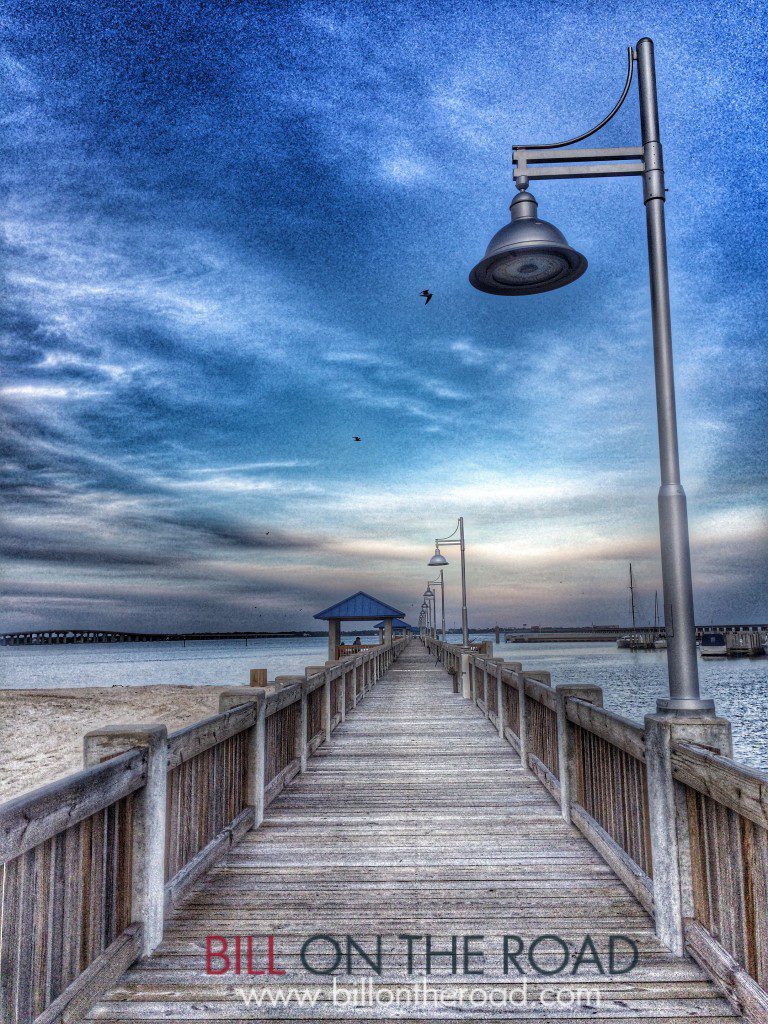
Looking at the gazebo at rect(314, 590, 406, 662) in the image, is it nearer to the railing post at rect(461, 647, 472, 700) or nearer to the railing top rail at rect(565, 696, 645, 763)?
the railing post at rect(461, 647, 472, 700)

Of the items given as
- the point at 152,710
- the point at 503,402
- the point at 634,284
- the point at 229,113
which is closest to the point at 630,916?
Result: the point at 229,113

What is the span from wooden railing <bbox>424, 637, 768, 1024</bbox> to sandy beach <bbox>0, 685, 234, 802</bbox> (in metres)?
14.4

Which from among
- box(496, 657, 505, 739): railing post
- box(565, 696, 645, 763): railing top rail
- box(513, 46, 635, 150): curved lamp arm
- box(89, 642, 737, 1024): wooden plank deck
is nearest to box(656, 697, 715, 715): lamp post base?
box(565, 696, 645, 763): railing top rail

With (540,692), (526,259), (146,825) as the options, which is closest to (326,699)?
(540,692)

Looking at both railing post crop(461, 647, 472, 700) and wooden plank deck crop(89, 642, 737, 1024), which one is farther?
railing post crop(461, 647, 472, 700)

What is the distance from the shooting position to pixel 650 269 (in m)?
4.39

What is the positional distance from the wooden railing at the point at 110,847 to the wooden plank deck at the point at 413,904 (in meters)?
0.20

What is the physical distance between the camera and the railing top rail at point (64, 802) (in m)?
2.31

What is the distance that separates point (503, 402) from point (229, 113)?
21022 millimetres

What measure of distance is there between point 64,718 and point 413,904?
34.8 metres

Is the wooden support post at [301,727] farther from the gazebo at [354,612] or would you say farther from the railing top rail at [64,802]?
the gazebo at [354,612]

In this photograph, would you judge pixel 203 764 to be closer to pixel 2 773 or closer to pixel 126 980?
pixel 126 980

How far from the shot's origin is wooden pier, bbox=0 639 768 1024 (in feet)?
9.05

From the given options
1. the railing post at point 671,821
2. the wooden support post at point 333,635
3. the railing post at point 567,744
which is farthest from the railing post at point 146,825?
the wooden support post at point 333,635
